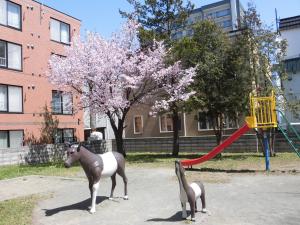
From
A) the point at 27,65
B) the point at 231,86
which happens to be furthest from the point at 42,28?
the point at 231,86

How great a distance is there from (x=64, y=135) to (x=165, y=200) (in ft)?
64.7

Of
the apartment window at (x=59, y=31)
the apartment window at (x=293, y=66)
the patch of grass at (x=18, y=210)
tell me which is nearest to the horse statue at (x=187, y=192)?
the patch of grass at (x=18, y=210)

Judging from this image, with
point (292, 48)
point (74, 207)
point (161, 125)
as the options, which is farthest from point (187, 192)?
point (292, 48)

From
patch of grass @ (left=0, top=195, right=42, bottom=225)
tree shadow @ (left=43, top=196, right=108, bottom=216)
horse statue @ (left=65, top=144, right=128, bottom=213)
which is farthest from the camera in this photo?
tree shadow @ (left=43, top=196, right=108, bottom=216)

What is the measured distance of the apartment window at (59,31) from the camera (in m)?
28.3

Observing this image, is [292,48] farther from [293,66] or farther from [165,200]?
[165,200]

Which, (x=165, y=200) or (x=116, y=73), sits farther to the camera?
(x=116, y=73)

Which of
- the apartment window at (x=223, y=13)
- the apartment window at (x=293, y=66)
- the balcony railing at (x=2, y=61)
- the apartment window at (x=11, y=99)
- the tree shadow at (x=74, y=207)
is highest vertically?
the apartment window at (x=223, y=13)

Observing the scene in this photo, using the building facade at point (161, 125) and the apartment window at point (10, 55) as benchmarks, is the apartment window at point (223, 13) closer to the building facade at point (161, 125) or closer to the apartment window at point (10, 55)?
the building facade at point (161, 125)

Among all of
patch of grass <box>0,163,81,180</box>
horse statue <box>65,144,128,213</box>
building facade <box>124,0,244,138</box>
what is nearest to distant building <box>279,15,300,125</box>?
building facade <box>124,0,244,138</box>

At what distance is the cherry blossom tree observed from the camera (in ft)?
71.3

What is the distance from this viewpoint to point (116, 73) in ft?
72.3

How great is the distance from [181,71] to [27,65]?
10.6m

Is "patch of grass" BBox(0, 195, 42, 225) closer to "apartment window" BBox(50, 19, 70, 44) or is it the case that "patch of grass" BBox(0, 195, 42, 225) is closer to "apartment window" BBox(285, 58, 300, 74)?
"apartment window" BBox(50, 19, 70, 44)
